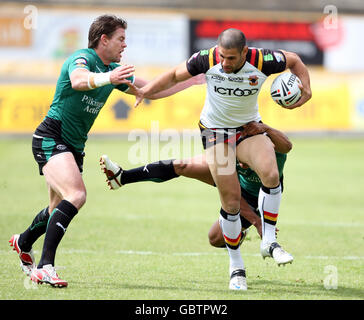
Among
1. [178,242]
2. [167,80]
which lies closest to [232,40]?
[167,80]

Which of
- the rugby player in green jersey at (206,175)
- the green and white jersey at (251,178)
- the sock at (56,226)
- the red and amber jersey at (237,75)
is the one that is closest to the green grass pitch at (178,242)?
the sock at (56,226)

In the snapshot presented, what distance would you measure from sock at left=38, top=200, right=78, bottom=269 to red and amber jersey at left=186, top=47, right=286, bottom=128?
1.69 meters

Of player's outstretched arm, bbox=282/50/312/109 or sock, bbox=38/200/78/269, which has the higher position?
player's outstretched arm, bbox=282/50/312/109

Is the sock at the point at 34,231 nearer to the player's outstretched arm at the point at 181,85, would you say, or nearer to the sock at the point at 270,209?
the player's outstretched arm at the point at 181,85

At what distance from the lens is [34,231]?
6836mm

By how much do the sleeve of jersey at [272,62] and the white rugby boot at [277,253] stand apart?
1619 millimetres

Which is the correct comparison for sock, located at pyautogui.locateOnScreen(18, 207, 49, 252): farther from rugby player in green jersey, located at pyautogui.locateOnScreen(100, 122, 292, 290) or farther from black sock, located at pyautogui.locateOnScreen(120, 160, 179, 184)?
black sock, located at pyautogui.locateOnScreen(120, 160, 179, 184)

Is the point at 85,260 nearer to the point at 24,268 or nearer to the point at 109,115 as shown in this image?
the point at 24,268

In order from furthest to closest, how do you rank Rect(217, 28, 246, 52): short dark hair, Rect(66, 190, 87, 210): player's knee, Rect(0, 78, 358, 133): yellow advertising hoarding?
Rect(0, 78, 358, 133): yellow advertising hoarding
Rect(66, 190, 87, 210): player's knee
Rect(217, 28, 246, 52): short dark hair

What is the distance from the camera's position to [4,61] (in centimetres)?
2370

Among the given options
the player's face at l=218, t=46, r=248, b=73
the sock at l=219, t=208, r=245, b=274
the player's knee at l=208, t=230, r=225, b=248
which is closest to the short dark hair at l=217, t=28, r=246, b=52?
the player's face at l=218, t=46, r=248, b=73

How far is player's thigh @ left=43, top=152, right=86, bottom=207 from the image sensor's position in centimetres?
622

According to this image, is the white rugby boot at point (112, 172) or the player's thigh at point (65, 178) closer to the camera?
the player's thigh at point (65, 178)

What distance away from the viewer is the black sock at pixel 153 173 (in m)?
7.76
